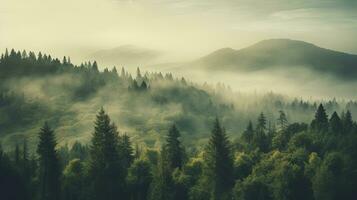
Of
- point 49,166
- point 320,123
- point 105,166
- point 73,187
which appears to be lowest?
point 73,187

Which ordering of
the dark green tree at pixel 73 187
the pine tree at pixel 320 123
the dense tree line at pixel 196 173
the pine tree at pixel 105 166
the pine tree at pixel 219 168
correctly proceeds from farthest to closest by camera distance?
the pine tree at pixel 320 123, the dark green tree at pixel 73 187, the pine tree at pixel 219 168, the dense tree line at pixel 196 173, the pine tree at pixel 105 166

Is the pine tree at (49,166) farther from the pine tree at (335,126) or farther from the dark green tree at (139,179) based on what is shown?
the pine tree at (335,126)

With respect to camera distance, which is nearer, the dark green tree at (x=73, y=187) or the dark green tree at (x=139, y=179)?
the dark green tree at (x=73, y=187)

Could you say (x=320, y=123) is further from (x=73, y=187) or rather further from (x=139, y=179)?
(x=73, y=187)

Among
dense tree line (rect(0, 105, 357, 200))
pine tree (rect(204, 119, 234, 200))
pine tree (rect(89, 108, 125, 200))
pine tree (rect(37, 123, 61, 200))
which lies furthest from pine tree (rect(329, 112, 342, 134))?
pine tree (rect(37, 123, 61, 200))

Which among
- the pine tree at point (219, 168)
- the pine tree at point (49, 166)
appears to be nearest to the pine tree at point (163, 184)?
the pine tree at point (219, 168)

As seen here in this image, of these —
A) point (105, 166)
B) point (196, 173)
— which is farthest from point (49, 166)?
point (196, 173)

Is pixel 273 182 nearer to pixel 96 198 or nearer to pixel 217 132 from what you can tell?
pixel 217 132

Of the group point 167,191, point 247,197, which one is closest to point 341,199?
point 247,197
